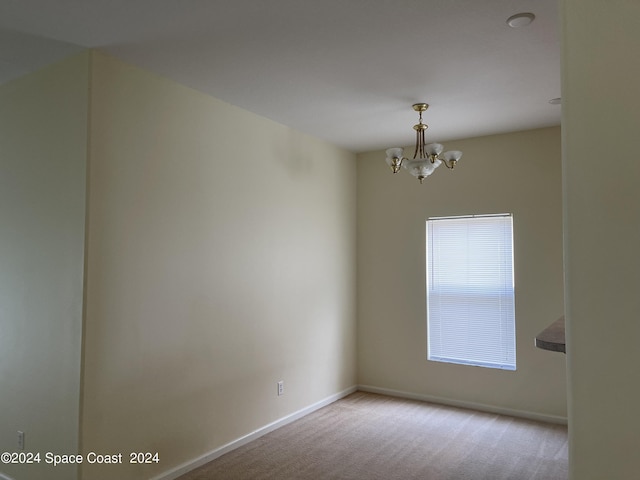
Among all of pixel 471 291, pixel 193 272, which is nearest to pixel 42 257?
pixel 193 272

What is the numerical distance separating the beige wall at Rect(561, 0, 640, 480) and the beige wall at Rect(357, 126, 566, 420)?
142 inches

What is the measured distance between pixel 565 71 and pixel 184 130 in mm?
2817

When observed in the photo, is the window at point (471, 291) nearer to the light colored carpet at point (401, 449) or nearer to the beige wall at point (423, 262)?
the beige wall at point (423, 262)

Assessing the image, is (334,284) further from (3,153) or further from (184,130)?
(3,153)

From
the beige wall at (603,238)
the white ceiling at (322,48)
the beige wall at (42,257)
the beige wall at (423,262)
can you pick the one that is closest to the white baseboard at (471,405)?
the beige wall at (423,262)

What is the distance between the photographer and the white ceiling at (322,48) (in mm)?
2355

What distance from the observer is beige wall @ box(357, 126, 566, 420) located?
4.45 meters

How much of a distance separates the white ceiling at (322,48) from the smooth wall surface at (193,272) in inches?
14.3

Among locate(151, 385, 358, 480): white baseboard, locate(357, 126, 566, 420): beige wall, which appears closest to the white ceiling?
locate(357, 126, 566, 420): beige wall

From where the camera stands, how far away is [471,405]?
4.78m

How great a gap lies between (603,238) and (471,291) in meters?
3.92

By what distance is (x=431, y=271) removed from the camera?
5.11m

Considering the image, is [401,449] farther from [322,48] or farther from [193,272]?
[322,48]

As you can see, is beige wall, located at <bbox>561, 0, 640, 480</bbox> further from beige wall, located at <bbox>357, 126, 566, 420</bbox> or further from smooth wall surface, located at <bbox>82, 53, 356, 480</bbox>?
beige wall, located at <bbox>357, 126, 566, 420</bbox>
